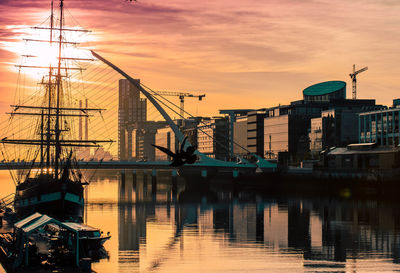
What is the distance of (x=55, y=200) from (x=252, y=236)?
25296mm

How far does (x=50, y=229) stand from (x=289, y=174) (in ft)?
344

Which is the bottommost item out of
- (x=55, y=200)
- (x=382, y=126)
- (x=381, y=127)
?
(x=55, y=200)

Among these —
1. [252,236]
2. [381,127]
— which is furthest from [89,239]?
[381,127]

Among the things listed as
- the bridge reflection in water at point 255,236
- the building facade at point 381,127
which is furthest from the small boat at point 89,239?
the building facade at point 381,127

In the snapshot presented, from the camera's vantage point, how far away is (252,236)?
230 ft

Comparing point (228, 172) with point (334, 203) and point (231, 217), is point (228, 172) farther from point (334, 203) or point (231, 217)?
point (231, 217)

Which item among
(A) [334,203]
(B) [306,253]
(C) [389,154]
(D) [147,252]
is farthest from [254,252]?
(C) [389,154]

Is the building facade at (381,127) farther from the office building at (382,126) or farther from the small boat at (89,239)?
the small boat at (89,239)

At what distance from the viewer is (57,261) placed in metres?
45.9

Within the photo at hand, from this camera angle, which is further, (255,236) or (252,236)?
(255,236)

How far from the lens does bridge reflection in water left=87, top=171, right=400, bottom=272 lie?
2057 inches

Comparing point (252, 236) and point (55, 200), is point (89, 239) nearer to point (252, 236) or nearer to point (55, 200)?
point (252, 236)

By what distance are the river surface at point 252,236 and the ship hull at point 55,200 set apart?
3.11m

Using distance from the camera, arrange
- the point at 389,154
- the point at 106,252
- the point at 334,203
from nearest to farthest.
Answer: the point at 106,252
the point at 334,203
the point at 389,154
